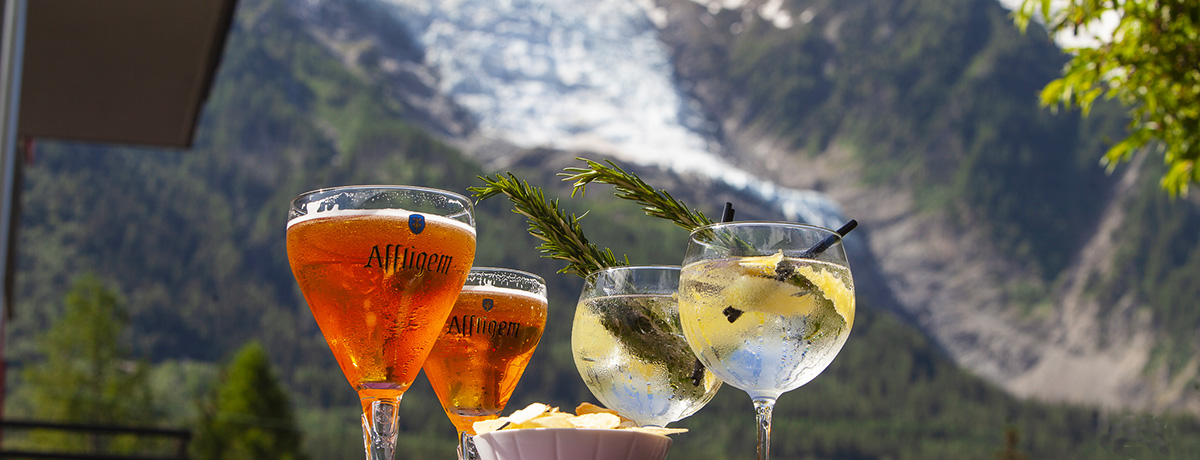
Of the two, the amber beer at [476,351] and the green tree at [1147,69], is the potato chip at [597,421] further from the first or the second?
the green tree at [1147,69]

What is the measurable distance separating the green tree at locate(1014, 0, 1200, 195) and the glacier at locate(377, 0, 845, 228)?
9361 centimetres

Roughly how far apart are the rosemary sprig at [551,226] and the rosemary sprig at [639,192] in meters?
0.04

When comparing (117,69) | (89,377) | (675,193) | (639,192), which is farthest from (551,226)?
(675,193)

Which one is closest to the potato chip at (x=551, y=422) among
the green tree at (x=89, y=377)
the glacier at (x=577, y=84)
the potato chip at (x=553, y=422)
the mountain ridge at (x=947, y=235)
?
the potato chip at (x=553, y=422)

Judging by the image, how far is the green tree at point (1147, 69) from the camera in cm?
326

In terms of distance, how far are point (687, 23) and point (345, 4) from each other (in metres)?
38.6

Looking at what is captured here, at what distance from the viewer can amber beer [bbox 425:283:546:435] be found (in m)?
1.03

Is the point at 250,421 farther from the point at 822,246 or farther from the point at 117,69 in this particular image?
the point at 822,246

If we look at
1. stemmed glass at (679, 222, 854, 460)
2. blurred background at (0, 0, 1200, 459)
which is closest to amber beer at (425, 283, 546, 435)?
stemmed glass at (679, 222, 854, 460)

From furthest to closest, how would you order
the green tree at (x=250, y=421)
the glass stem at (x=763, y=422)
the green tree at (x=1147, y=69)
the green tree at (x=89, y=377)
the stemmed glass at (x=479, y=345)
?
the green tree at (x=250, y=421) < the green tree at (x=89, y=377) < the green tree at (x=1147, y=69) < the stemmed glass at (x=479, y=345) < the glass stem at (x=763, y=422)

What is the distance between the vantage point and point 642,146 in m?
102

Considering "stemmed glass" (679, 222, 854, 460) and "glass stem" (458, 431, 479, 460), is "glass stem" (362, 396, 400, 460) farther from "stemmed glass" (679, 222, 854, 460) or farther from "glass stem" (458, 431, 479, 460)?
"stemmed glass" (679, 222, 854, 460)

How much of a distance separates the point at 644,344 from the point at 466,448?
0.71 feet

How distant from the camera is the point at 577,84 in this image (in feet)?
343
